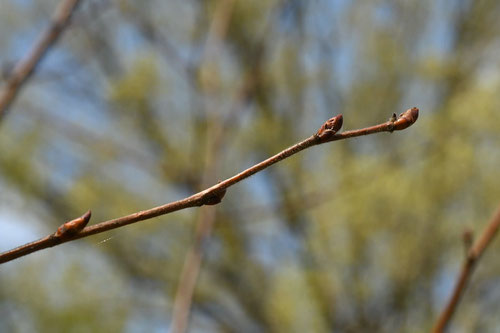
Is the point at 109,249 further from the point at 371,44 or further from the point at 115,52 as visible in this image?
the point at 371,44

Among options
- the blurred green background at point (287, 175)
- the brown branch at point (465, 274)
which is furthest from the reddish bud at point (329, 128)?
the blurred green background at point (287, 175)

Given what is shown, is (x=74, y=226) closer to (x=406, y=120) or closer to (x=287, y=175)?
(x=406, y=120)

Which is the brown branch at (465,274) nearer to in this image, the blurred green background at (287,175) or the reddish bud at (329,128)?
the reddish bud at (329,128)

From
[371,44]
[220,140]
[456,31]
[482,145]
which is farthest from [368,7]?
[220,140]

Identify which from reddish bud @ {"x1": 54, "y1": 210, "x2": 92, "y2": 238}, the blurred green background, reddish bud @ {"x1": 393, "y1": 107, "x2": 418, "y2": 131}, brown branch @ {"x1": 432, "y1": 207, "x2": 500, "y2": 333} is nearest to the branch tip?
reddish bud @ {"x1": 393, "y1": 107, "x2": 418, "y2": 131}

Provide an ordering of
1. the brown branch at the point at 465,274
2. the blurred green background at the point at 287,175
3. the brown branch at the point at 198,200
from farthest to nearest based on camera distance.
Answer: the blurred green background at the point at 287,175 → the brown branch at the point at 465,274 → the brown branch at the point at 198,200

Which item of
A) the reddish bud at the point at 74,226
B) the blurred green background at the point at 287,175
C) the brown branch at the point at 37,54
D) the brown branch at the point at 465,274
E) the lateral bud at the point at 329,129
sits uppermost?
the blurred green background at the point at 287,175

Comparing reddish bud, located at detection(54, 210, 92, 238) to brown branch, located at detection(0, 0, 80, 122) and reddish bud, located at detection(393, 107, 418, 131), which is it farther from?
brown branch, located at detection(0, 0, 80, 122)
